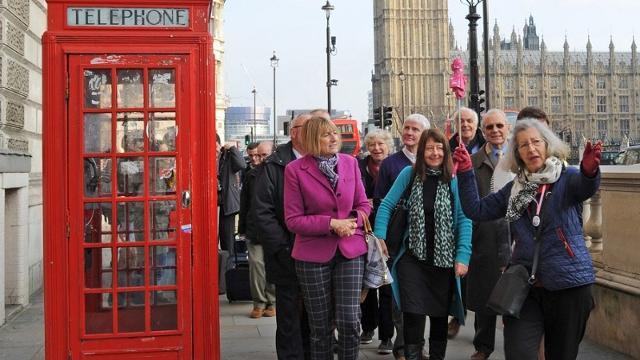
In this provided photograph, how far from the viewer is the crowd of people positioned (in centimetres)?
395

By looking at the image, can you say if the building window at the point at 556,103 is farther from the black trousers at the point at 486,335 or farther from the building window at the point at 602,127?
the black trousers at the point at 486,335

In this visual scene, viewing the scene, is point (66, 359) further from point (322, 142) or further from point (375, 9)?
point (375, 9)

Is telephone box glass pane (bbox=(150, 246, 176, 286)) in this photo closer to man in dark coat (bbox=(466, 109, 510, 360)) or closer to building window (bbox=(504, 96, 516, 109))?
man in dark coat (bbox=(466, 109, 510, 360))

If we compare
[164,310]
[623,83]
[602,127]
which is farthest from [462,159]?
[623,83]

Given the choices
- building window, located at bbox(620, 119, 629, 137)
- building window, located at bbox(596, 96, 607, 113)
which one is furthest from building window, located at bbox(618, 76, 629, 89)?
building window, located at bbox(620, 119, 629, 137)

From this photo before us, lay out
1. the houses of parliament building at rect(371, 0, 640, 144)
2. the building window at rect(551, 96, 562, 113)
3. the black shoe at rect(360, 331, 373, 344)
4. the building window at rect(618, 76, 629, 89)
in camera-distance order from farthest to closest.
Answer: the building window at rect(618, 76, 629, 89) < the building window at rect(551, 96, 562, 113) < the houses of parliament building at rect(371, 0, 640, 144) < the black shoe at rect(360, 331, 373, 344)

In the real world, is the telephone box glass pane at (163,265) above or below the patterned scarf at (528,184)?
below

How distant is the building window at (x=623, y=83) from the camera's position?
12144cm

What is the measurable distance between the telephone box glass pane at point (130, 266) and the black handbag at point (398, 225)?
1.66 metres

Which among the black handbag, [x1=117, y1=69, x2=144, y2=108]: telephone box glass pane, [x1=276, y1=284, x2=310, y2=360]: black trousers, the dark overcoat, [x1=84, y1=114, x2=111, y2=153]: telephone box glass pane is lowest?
[x1=276, y1=284, x2=310, y2=360]: black trousers

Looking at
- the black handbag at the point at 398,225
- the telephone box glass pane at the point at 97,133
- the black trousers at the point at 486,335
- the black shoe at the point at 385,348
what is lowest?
the black shoe at the point at 385,348

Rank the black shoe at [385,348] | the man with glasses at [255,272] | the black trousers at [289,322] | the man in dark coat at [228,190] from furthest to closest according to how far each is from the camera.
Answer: the man in dark coat at [228,190]
the man with glasses at [255,272]
the black shoe at [385,348]
the black trousers at [289,322]

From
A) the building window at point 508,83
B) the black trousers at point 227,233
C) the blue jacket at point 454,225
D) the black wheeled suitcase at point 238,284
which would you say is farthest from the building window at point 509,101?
the blue jacket at point 454,225

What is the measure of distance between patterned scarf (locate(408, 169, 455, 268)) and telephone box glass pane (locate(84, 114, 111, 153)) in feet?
6.61
